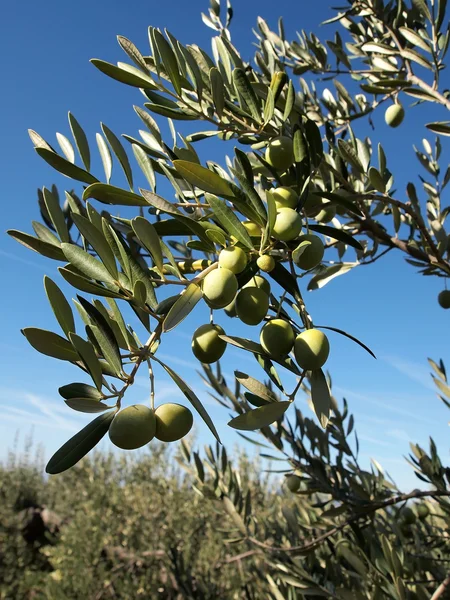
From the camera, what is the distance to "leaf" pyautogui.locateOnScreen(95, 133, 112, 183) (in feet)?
3.80

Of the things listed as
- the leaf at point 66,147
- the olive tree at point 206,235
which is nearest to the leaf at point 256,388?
the olive tree at point 206,235

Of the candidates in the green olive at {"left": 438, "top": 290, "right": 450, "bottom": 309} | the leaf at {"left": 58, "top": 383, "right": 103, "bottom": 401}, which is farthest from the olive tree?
the green olive at {"left": 438, "top": 290, "right": 450, "bottom": 309}

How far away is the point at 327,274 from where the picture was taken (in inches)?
73.9

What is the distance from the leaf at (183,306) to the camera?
810mm

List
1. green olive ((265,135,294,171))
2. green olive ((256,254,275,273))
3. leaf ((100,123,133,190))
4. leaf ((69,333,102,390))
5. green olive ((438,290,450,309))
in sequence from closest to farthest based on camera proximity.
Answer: leaf ((69,333,102,390)), green olive ((256,254,275,273)), leaf ((100,123,133,190)), green olive ((265,135,294,171)), green olive ((438,290,450,309))

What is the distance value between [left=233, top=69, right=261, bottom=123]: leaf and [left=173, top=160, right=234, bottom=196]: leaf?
36 cm

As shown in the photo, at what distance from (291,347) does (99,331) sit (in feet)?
1.20

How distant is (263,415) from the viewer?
2.74 feet

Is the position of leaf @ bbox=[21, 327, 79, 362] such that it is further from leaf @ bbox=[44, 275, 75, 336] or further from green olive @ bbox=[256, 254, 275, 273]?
green olive @ bbox=[256, 254, 275, 273]

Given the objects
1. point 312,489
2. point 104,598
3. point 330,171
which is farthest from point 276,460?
point 104,598

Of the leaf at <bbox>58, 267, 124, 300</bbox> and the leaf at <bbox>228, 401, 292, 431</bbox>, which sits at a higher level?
the leaf at <bbox>58, 267, 124, 300</bbox>

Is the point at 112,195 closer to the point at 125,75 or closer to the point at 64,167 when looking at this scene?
the point at 64,167

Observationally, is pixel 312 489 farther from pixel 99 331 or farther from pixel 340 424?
pixel 99 331

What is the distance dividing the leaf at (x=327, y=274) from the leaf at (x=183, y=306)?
1027 millimetres
